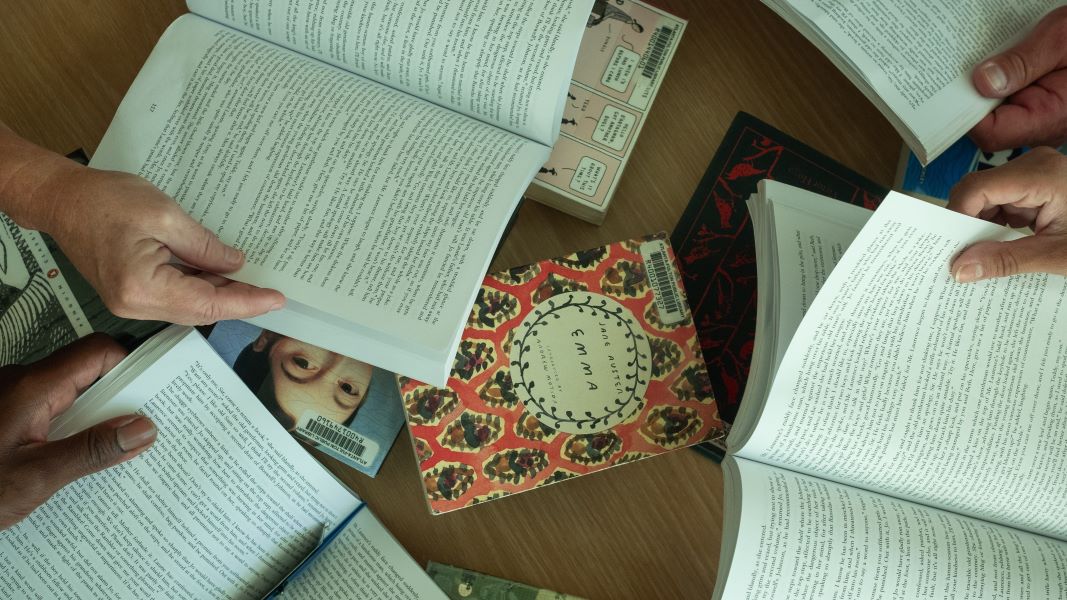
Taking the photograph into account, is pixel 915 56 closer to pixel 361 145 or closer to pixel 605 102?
pixel 605 102

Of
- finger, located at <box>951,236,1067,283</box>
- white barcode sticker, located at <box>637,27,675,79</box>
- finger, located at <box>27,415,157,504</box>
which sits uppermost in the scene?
white barcode sticker, located at <box>637,27,675,79</box>

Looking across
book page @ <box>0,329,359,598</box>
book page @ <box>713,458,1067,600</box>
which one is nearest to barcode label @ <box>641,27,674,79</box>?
book page @ <box>713,458,1067,600</box>

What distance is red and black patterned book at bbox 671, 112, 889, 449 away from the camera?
0.74 meters

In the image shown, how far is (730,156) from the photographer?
2.52 feet

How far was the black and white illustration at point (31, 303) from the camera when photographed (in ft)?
2.39

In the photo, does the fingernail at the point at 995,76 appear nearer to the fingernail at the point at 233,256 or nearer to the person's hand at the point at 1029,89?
the person's hand at the point at 1029,89

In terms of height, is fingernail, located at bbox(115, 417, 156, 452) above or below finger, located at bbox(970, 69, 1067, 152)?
below

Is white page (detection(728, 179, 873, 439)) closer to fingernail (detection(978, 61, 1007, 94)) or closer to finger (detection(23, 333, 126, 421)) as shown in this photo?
fingernail (detection(978, 61, 1007, 94))

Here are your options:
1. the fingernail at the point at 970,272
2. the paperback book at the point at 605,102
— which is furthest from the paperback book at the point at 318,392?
the fingernail at the point at 970,272

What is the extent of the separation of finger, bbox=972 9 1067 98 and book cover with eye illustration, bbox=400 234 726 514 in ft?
1.09

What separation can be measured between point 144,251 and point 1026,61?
0.78 metres

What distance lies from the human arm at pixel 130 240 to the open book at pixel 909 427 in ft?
1.41

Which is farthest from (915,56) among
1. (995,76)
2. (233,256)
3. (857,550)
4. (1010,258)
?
(233,256)

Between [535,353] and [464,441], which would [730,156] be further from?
[464,441]
